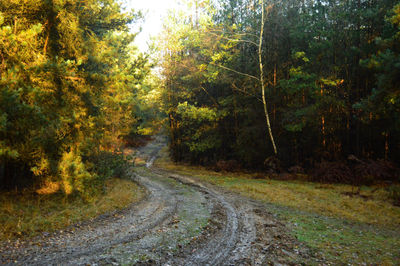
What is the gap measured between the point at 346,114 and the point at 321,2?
323 inches

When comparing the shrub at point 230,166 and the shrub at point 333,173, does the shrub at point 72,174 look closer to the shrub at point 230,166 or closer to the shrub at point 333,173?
the shrub at point 230,166

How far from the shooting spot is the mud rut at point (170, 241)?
209 inches

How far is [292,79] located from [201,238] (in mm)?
12385

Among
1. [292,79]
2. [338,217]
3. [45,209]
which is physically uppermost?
[292,79]

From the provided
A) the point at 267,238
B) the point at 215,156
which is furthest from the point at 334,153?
the point at 267,238

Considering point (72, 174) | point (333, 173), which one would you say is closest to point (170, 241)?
point (72, 174)

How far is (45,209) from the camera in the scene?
8266 mm

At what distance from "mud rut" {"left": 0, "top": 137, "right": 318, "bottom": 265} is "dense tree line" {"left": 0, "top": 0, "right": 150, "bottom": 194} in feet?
8.08

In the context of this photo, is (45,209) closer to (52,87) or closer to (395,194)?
(52,87)

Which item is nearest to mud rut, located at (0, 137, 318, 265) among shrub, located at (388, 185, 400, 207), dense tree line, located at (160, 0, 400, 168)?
shrub, located at (388, 185, 400, 207)

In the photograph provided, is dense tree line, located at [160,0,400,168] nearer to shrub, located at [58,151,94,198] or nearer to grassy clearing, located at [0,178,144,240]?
grassy clearing, located at [0,178,144,240]

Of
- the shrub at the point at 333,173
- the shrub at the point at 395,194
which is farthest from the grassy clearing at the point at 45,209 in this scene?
the shrub at the point at 395,194

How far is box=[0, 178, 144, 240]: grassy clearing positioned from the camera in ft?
21.7

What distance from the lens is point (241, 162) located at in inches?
768
